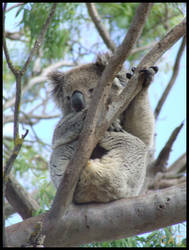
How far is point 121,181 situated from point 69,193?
64cm

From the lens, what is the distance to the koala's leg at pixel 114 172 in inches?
108

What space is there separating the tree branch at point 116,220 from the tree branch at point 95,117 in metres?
0.22

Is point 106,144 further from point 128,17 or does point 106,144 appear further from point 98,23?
point 128,17

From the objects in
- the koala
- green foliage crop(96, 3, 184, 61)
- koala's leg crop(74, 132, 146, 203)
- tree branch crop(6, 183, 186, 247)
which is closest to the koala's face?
the koala

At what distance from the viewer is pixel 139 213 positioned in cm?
238

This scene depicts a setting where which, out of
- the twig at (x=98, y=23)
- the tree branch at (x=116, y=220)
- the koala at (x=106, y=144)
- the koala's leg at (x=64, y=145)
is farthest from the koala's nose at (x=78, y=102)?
the twig at (x=98, y=23)

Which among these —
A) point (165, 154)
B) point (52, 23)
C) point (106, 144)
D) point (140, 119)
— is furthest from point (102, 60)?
point (52, 23)

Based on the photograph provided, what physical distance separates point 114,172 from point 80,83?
118 cm

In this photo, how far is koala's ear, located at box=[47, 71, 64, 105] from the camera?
3.97 metres

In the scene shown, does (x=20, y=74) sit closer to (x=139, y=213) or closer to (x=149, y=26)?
(x=139, y=213)

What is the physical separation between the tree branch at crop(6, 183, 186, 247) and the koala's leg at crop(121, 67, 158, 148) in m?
1.00

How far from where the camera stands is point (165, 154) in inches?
188

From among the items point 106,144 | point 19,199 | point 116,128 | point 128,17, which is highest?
point 128,17

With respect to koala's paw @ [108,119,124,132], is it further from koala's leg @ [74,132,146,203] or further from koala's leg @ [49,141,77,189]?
koala's leg @ [49,141,77,189]
